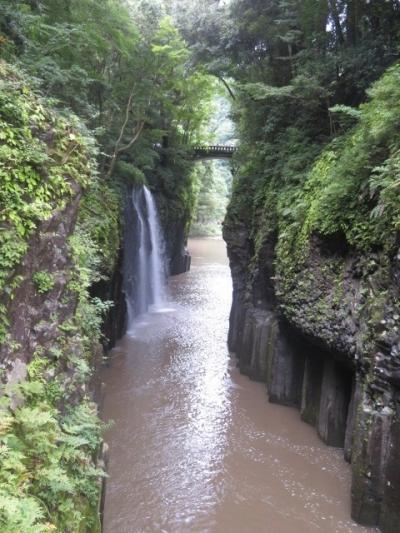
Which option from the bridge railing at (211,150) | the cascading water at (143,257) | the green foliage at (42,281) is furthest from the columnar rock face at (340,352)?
the bridge railing at (211,150)

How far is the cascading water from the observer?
19.7 m

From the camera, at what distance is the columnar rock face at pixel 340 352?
6789 mm

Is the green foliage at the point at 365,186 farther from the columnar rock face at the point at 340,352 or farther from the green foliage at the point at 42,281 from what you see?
the green foliage at the point at 42,281

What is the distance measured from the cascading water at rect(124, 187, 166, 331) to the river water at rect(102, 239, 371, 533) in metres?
5.23

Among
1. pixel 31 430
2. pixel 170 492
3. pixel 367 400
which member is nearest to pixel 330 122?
pixel 367 400

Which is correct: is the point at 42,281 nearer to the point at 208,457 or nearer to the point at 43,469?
the point at 43,469

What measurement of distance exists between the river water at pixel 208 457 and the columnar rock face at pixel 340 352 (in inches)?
24.6

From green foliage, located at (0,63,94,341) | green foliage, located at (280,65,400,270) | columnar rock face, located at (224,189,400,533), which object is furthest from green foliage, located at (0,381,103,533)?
green foliage, located at (280,65,400,270)

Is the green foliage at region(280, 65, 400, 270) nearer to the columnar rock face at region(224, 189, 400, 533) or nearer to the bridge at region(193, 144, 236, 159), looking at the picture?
the columnar rock face at region(224, 189, 400, 533)

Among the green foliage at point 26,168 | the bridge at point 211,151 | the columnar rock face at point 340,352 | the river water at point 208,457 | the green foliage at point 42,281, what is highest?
the bridge at point 211,151

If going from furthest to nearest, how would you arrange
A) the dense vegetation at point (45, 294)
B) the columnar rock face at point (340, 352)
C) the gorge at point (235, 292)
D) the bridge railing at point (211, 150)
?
the bridge railing at point (211, 150), the columnar rock face at point (340, 352), the gorge at point (235, 292), the dense vegetation at point (45, 294)

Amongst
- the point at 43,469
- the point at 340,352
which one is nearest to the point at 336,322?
the point at 340,352

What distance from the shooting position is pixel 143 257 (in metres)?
22.3

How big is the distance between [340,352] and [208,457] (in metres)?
3.90
